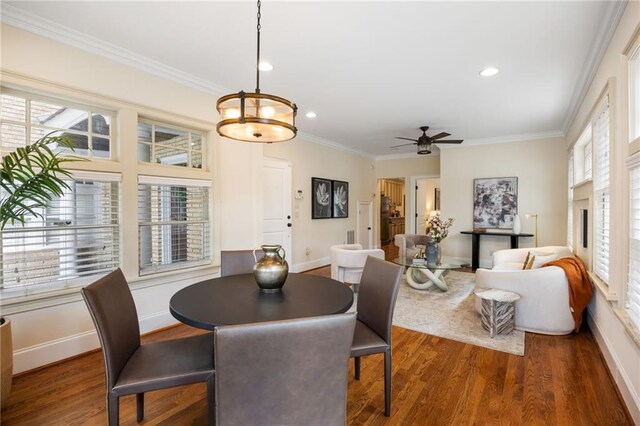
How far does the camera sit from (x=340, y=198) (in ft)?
22.9

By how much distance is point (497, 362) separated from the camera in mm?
2535

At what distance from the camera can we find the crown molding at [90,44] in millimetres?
2264

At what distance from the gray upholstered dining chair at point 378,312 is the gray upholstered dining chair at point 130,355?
0.85 m

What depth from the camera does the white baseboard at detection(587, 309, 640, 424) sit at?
184cm

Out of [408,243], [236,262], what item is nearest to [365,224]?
[408,243]

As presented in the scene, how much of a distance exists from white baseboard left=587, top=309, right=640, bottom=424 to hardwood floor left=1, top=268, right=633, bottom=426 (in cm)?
6

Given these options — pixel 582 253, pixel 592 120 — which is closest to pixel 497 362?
pixel 582 253

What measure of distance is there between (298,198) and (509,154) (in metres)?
4.15

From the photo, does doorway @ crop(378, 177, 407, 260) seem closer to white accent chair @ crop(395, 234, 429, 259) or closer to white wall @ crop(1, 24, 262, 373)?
white accent chair @ crop(395, 234, 429, 259)

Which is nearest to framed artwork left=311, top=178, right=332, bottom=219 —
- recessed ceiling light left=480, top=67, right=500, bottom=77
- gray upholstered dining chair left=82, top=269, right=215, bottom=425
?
recessed ceiling light left=480, top=67, right=500, bottom=77

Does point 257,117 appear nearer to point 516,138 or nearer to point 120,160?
point 120,160

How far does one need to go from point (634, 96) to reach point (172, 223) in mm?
3923

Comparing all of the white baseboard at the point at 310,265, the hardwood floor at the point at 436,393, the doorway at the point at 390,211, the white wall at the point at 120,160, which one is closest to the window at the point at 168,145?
the white wall at the point at 120,160

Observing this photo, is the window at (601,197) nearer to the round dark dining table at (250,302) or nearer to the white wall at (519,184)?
the round dark dining table at (250,302)
